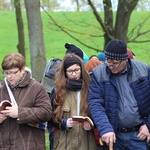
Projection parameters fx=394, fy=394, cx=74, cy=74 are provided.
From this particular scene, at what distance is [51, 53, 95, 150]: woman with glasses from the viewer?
14.0 feet

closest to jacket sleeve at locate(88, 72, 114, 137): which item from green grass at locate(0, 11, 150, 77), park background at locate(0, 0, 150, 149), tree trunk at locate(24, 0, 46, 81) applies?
park background at locate(0, 0, 150, 149)

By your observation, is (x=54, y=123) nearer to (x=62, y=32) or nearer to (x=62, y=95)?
(x=62, y=95)

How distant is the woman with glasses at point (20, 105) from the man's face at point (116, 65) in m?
0.73

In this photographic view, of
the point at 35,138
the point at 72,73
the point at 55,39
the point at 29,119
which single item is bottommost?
the point at 55,39

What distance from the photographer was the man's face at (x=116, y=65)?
13.1 feet

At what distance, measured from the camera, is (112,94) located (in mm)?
4020

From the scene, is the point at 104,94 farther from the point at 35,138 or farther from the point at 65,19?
the point at 65,19

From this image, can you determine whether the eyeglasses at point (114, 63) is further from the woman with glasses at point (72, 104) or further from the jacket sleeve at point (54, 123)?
the jacket sleeve at point (54, 123)

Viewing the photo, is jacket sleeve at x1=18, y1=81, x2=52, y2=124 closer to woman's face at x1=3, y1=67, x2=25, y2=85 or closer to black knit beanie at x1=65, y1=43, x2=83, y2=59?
woman's face at x1=3, y1=67, x2=25, y2=85

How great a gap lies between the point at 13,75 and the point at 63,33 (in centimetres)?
2275

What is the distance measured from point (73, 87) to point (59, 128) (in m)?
0.48

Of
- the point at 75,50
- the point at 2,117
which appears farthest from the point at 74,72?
the point at 2,117

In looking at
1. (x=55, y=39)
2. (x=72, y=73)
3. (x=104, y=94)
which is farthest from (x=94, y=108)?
(x=55, y=39)

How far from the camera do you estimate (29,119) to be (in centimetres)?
392
